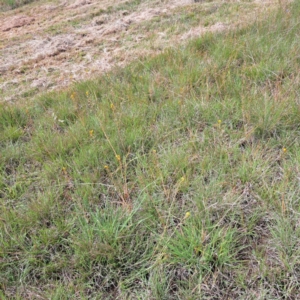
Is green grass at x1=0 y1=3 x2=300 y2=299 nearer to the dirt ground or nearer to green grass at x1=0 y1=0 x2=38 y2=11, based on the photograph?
the dirt ground

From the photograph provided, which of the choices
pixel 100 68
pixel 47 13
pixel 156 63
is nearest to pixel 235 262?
pixel 156 63

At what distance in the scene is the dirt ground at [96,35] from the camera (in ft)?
13.6

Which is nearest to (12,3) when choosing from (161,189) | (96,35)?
(96,35)

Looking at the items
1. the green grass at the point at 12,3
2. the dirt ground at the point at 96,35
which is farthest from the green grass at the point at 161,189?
the green grass at the point at 12,3

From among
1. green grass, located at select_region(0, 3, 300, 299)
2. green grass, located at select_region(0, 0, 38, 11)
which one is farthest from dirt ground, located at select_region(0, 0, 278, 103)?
green grass, located at select_region(0, 0, 38, 11)

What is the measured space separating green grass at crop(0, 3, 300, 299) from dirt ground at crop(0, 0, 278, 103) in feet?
3.53

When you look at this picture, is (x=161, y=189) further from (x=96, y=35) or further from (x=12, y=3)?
(x=12, y=3)

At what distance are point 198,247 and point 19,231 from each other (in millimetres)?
1081

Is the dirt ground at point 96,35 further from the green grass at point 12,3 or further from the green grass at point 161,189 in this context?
the green grass at point 12,3

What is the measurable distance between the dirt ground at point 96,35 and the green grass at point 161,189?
1075 mm

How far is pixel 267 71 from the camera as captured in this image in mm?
2973

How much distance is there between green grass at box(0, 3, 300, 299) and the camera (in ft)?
5.11

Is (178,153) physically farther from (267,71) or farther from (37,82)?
(37,82)

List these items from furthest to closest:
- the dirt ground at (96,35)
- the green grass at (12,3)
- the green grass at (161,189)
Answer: the green grass at (12,3) → the dirt ground at (96,35) → the green grass at (161,189)
